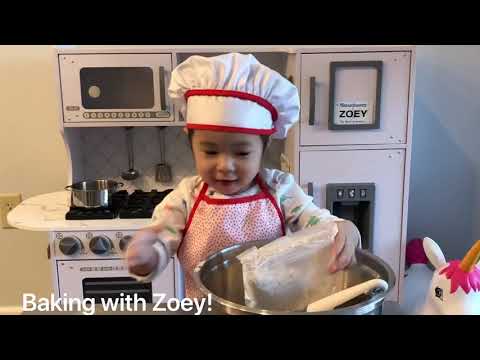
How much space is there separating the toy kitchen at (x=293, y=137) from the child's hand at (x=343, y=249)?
0.99 m

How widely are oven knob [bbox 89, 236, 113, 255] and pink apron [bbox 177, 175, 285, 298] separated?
760mm

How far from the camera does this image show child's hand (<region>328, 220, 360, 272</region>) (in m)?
0.78

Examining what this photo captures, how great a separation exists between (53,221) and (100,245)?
0.63 feet

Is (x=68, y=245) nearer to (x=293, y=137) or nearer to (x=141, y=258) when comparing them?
(x=293, y=137)

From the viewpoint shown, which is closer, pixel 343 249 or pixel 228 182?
pixel 343 249

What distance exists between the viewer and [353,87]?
5.80 feet

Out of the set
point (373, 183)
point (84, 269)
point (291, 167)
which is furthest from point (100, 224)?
point (373, 183)

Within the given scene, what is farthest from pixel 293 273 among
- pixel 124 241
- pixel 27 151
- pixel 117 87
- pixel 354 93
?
pixel 27 151

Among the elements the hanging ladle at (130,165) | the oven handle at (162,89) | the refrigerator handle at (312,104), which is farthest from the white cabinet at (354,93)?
the hanging ladle at (130,165)

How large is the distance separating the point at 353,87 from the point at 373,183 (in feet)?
1.17

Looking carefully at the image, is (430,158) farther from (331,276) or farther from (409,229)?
(331,276)

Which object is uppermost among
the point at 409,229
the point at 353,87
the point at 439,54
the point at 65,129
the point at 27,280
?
the point at 439,54

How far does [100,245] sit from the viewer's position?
1.69 m

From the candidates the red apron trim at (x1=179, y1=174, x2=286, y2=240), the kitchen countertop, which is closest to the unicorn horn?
the red apron trim at (x1=179, y1=174, x2=286, y2=240)
